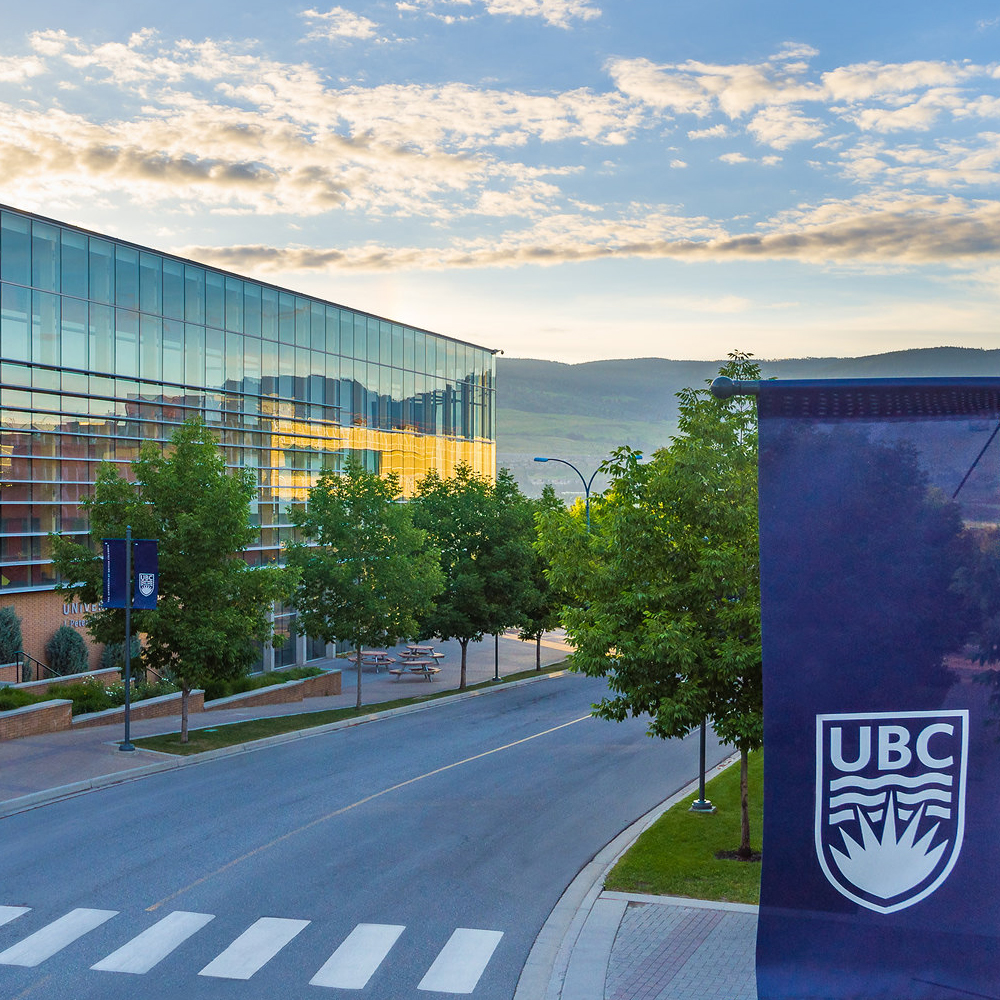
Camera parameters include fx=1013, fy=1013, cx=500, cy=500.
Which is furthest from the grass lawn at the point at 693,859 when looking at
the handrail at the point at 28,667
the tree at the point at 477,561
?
the handrail at the point at 28,667

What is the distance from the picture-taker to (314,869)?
48.7ft

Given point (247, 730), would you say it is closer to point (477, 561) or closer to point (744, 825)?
point (477, 561)

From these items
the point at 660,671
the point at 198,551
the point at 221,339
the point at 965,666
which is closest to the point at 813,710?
the point at 965,666

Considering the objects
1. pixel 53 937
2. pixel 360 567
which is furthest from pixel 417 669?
pixel 53 937

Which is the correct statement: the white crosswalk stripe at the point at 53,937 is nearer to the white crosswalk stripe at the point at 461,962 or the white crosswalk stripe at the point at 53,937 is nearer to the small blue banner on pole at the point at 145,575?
the white crosswalk stripe at the point at 461,962

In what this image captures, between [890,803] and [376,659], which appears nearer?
[890,803]

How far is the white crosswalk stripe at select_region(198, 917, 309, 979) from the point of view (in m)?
11.1

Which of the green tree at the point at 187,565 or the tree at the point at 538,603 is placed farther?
the tree at the point at 538,603

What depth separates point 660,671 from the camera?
14.5 m

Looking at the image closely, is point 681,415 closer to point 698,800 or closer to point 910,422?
point 698,800

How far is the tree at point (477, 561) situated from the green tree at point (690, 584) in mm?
23635

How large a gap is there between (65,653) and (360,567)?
9.58 m

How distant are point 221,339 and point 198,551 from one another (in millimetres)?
17826

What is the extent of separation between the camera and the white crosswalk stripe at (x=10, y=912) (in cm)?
1265
